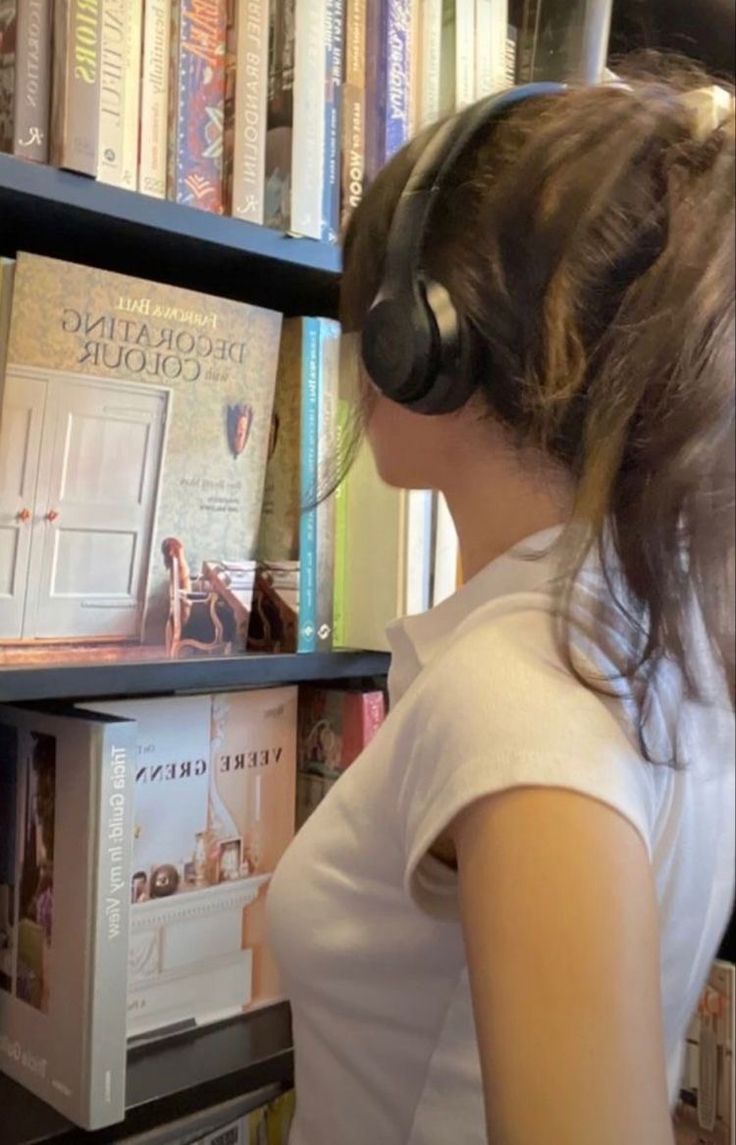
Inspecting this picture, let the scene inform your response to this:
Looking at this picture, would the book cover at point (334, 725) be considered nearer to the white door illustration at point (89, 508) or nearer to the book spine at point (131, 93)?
the white door illustration at point (89, 508)

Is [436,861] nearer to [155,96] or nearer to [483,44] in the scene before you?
[155,96]

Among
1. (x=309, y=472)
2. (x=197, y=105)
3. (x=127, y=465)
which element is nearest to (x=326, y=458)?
(x=309, y=472)

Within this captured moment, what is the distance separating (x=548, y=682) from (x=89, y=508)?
0.44 meters

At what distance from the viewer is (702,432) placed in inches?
20.5

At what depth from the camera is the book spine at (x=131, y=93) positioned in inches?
31.6

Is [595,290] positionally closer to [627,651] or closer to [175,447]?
[627,651]

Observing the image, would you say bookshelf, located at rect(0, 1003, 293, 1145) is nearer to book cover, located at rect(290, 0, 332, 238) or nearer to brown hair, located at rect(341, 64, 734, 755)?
Result: brown hair, located at rect(341, 64, 734, 755)

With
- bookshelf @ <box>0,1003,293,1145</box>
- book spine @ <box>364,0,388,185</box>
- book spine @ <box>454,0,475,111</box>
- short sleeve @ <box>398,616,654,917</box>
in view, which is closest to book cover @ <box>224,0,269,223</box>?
book spine @ <box>364,0,388,185</box>

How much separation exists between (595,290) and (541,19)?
2.04 feet

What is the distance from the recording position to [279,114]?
0.88 metres

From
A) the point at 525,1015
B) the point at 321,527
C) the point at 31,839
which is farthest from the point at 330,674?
the point at 525,1015

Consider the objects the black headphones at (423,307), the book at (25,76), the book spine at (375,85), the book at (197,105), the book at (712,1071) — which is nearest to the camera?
the black headphones at (423,307)

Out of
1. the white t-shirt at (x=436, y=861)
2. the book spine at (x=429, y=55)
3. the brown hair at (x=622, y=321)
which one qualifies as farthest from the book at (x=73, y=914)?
the book spine at (x=429, y=55)

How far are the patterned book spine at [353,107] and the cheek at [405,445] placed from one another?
0.29 meters
